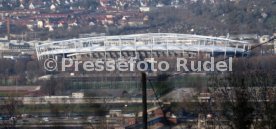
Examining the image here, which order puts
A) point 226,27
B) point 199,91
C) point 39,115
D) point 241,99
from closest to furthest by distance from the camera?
point 241,99 < point 199,91 < point 39,115 < point 226,27

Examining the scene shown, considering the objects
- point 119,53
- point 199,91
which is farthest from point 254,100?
point 119,53

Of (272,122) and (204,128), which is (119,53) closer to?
(204,128)

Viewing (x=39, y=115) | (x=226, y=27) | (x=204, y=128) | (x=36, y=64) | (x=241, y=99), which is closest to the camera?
(x=241, y=99)

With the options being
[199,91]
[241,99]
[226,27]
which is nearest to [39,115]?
[199,91]

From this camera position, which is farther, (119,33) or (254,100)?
(119,33)

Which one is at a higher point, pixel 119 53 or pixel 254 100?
pixel 254 100

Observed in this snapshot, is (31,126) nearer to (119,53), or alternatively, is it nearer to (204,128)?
(204,128)
